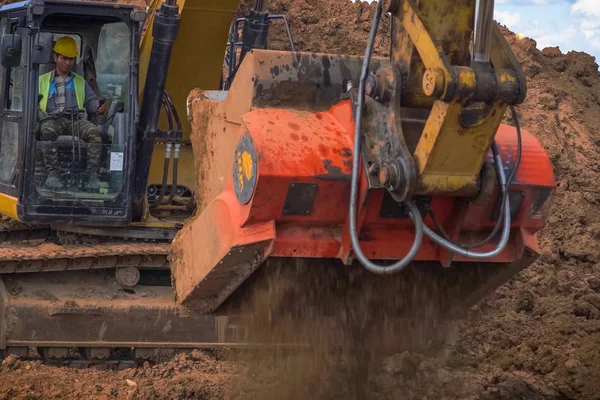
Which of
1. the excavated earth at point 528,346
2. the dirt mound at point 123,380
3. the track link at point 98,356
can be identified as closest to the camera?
the excavated earth at point 528,346

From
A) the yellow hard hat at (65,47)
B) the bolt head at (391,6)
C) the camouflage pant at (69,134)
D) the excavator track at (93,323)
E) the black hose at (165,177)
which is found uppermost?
the bolt head at (391,6)

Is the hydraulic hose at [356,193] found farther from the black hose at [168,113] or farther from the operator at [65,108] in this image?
the black hose at [168,113]

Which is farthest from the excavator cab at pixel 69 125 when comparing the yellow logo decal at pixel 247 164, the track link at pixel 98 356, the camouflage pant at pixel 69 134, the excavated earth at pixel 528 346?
the yellow logo decal at pixel 247 164

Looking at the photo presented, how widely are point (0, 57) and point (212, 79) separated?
69.6 inches

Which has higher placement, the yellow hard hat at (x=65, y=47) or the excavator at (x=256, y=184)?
the yellow hard hat at (x=65, y=47)

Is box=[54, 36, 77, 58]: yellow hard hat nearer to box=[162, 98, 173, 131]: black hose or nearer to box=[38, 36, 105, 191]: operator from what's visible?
box=[38, 36, 105, 191]: operator

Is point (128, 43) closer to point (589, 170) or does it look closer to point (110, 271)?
point (110, 271)

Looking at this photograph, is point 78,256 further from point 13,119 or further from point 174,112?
point 174,112

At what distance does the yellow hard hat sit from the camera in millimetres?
6238

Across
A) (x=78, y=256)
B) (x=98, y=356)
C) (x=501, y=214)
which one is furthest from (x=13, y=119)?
(x=501, y=214)

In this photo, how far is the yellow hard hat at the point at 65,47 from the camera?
6.24 metres

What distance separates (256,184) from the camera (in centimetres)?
363

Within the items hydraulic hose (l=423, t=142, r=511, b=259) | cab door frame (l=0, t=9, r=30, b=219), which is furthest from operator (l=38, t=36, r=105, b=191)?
hydraulic hose (l=423, t=142, r=511, b=259)

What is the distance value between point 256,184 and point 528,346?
375 cm
